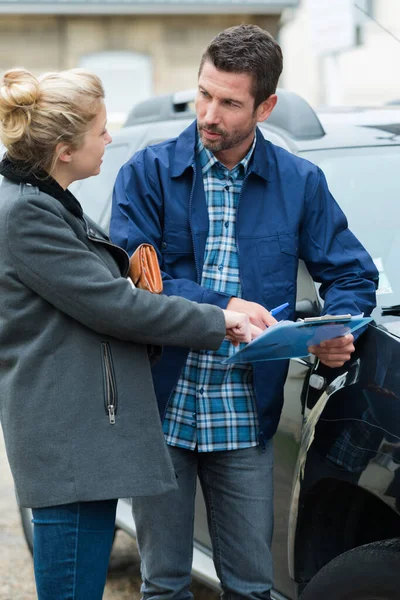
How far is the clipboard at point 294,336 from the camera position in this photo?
2.32m

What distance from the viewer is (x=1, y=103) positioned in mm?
2283

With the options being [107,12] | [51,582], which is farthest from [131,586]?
[107,12]

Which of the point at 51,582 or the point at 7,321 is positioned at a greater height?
the point at 7,321

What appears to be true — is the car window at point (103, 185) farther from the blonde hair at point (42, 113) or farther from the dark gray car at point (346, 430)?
the blonde hair at point (42, 113)

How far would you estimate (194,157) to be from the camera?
2.78 metres

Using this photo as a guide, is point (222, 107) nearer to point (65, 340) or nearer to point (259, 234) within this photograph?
point (259, 234)

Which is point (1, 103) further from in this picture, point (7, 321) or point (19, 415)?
point (19, 415)

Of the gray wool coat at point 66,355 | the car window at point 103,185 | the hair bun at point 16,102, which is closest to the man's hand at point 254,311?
the gray wool coat at point 66,355

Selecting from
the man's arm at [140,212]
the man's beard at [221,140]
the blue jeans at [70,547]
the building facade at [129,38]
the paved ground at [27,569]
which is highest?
the man's beard at [221,140]

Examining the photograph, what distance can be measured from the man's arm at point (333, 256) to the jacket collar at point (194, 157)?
14 cm

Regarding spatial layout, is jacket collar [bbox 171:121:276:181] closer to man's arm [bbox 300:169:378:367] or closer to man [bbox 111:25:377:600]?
man [bbox 111:25:377:600]

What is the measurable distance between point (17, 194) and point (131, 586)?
2.52m

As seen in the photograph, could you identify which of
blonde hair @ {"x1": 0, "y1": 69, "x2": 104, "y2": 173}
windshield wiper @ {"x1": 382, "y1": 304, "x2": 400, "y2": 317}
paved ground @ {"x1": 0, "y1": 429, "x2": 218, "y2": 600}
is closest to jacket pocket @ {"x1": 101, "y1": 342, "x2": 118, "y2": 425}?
blonde hair @ {"x1": 0, "y1": 69, "x2": 104, "y2": 173}

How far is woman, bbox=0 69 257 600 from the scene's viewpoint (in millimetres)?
2266
